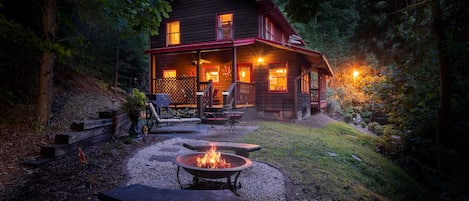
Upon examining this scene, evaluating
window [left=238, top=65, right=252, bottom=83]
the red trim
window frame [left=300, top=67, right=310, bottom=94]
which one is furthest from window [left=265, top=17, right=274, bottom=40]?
the red trim

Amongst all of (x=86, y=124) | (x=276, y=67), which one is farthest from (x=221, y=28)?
(x=86, y=124)

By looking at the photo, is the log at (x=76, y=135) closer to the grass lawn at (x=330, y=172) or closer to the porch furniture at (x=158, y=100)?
the porch furniture at (x=158, y=100)

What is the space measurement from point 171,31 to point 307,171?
13.2 meters

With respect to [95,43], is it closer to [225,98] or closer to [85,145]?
[225,98]

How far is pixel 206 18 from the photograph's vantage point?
14.4m

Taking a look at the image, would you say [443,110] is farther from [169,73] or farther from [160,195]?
[169,73]

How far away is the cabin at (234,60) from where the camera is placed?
38.0 feet

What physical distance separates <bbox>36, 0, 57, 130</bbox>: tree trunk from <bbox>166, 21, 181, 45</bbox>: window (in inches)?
364

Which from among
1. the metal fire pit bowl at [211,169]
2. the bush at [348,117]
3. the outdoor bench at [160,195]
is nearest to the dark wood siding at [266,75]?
the bush at [348,117]

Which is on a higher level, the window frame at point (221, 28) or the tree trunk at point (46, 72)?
the window frame at point (221, 28)

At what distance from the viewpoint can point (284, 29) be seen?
17.8m

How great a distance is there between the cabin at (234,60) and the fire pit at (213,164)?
6.82 metres

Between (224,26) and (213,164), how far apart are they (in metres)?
11.8

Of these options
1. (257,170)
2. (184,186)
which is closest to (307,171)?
(257,170)
